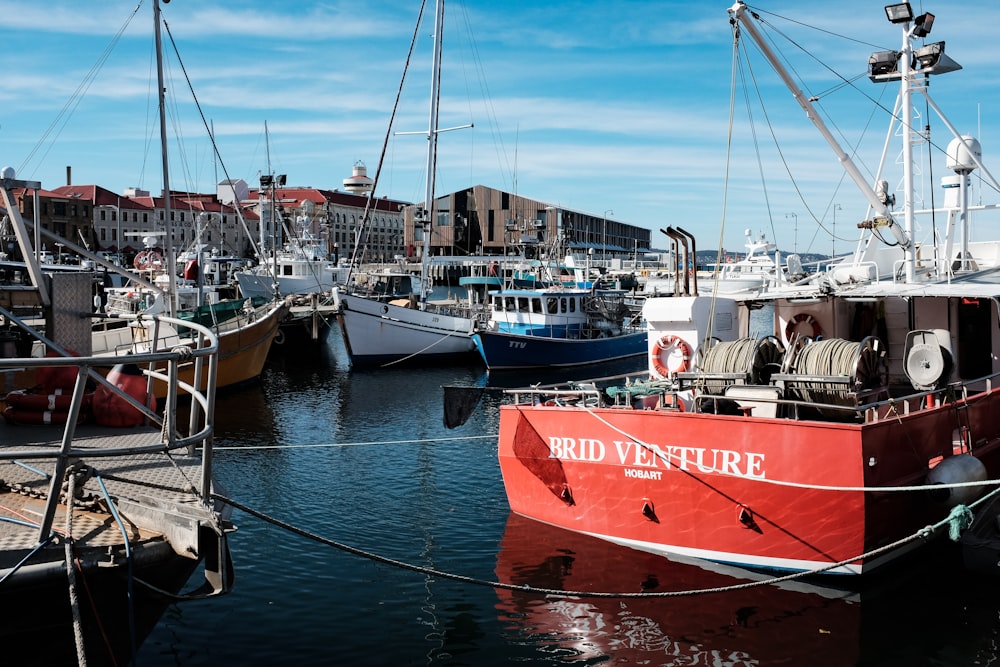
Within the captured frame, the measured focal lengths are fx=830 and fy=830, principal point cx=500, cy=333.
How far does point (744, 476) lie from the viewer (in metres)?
10.4

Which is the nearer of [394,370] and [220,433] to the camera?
[220,433]

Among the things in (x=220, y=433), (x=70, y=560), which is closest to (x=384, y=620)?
(x=70, y=560)

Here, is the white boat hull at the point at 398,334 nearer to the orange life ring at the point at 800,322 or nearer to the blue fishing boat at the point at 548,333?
the blue fishing boat at the point at 548,333

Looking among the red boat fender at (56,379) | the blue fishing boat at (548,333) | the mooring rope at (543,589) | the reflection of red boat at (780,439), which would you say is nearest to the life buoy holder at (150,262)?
the blue fishing boat at (548,333)

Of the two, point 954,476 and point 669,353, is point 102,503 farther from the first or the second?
point 669,353

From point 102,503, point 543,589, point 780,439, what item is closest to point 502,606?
point 543,589

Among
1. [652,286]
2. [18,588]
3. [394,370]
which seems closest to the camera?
[18,588]

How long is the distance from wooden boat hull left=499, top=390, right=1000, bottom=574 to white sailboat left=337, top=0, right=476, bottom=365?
2499 centimetres

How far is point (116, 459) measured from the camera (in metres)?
7.93

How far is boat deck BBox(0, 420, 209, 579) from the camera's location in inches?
227

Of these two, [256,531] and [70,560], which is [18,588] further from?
[256,531]

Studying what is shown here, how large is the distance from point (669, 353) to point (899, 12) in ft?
24.1

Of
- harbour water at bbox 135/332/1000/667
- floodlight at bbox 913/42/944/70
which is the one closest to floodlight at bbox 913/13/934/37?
floodlight at bbox 913/42/944/70

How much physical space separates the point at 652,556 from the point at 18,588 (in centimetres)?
844
